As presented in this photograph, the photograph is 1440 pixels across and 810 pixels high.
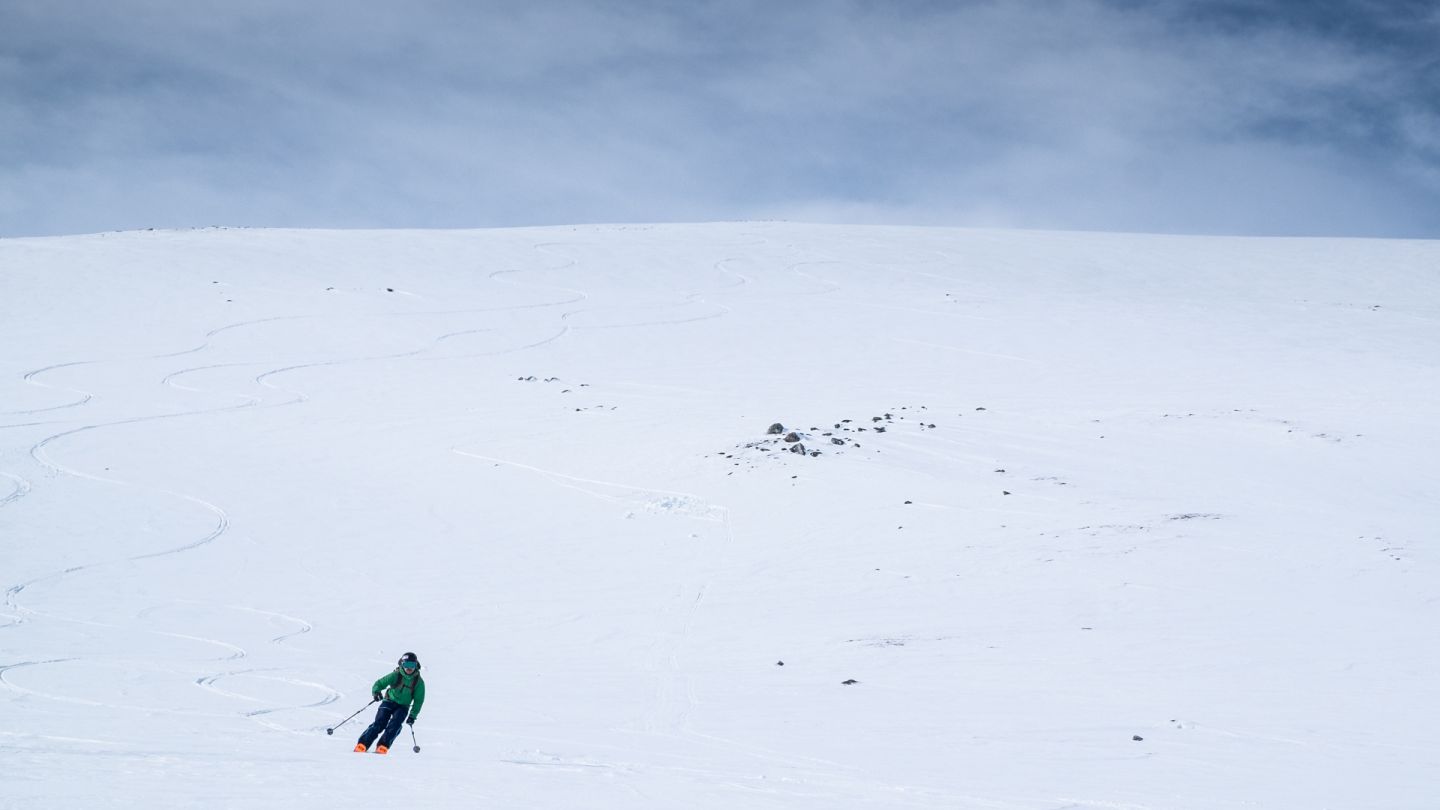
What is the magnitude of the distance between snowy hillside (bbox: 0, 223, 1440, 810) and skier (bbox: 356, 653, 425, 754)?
289 mm

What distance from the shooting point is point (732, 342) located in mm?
31078

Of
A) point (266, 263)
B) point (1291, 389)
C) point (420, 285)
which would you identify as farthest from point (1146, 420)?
point (266, 263)

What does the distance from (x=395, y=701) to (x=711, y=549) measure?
7649mm

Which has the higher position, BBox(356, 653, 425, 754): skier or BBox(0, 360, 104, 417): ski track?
BBox(0, 360, 104, 417): ski track

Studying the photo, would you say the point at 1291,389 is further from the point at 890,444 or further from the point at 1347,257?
the point at 1347,257

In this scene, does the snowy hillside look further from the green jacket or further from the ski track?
the green jacket

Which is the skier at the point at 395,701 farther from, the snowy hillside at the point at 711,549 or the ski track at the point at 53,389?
the ski track at the point at 53,389

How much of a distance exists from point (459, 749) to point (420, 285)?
3082 centimetres

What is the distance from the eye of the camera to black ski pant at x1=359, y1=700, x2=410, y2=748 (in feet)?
27.8

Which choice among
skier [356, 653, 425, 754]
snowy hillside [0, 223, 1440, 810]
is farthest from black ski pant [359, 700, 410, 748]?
snowy hillside [0, 223, 1440, 810]

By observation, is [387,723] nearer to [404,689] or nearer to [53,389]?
[404,689]

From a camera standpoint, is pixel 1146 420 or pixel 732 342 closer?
pixel 1146 420

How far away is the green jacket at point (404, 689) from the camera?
8711mm

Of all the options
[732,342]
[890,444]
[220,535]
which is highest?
[732,342]
